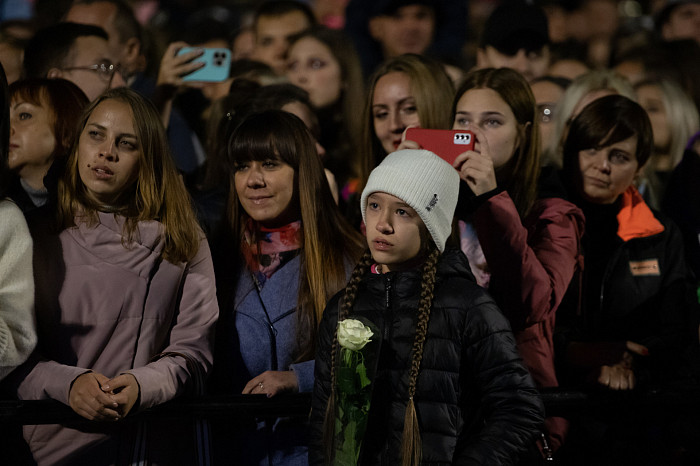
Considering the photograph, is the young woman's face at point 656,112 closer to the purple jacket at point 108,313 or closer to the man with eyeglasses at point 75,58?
the man with eyeglasses at point 75,58

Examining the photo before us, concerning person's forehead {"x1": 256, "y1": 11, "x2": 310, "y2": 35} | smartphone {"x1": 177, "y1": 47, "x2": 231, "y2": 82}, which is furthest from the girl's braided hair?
person's forehead {"x1": 256, "y1": 11, "x2": 310, "y2": 35}

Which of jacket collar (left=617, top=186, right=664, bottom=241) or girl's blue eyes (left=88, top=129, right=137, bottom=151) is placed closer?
girl's blue eyes (left=88, top=129, right=137, bottom=151)

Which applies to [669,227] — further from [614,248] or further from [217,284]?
[217,284]

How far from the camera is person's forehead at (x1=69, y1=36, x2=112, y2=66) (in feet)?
17.6

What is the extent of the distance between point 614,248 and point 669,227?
0.31 metres

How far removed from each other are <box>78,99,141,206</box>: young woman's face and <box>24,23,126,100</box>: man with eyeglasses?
1497mm

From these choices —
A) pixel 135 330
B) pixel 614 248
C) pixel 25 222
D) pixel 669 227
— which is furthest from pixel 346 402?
A: pixel 669 227

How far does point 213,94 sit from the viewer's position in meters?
6.94

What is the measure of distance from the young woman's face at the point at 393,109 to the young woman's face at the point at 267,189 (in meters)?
0.94

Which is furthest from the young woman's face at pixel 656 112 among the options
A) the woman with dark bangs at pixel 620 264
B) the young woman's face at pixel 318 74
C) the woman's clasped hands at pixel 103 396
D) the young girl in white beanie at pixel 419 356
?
the woman's clasped hands at pixel 103 396

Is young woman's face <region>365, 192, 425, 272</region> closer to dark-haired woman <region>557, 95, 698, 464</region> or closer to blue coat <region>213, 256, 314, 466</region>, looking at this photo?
blue coat <region>213, 256, 314, 466</region>

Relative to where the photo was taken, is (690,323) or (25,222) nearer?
(25,222)

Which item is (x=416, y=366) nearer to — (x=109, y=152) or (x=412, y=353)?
(x=412, y=353)

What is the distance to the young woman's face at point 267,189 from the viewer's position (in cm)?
397
